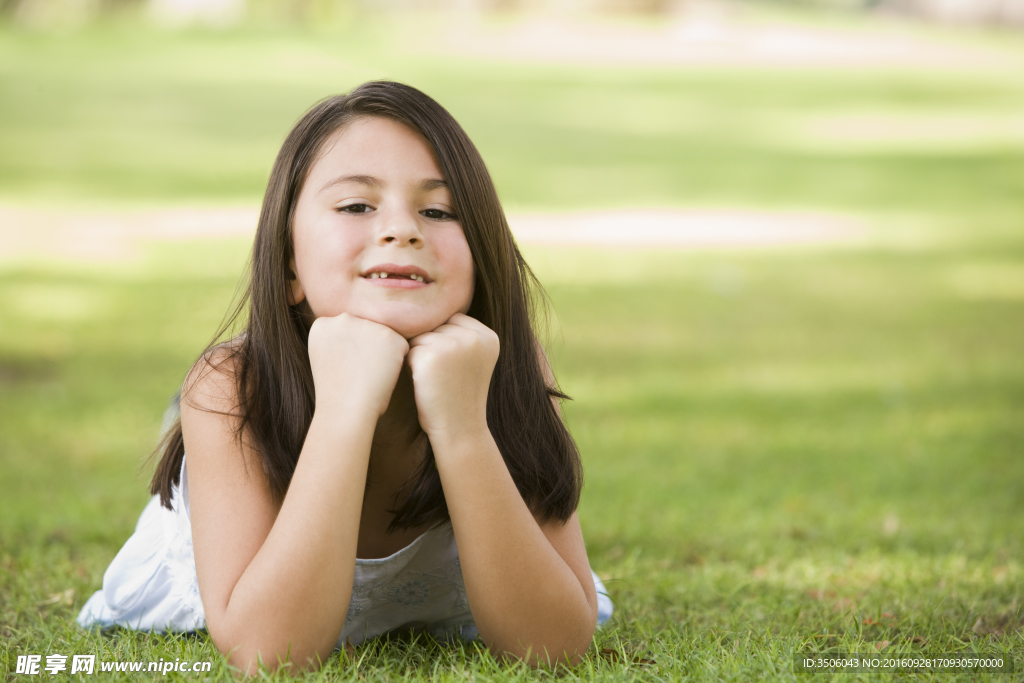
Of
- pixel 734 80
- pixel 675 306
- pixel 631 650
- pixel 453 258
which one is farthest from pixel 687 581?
pixel 734 80

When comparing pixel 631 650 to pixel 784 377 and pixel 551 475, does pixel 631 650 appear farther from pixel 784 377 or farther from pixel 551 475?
pixel 784 377

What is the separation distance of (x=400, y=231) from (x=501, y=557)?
699mm

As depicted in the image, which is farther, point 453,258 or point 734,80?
point 734,80

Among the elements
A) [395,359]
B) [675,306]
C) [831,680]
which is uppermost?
[395,359]

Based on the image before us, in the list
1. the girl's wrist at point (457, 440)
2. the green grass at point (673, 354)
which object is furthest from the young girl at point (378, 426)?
the green grass at point (673, 354)

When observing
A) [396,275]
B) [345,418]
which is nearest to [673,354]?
[396,275]

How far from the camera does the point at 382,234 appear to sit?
2158 millimetres

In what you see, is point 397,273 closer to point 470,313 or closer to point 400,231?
point 400,231

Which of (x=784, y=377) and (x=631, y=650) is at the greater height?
(x=631, y=650)

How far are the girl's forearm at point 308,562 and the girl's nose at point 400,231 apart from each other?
0.37m

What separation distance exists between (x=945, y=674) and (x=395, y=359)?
131 cm

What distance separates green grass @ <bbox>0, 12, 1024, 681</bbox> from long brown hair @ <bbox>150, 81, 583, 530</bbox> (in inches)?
16.6

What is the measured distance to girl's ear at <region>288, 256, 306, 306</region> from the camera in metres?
2.43

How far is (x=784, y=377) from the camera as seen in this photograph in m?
6.82
